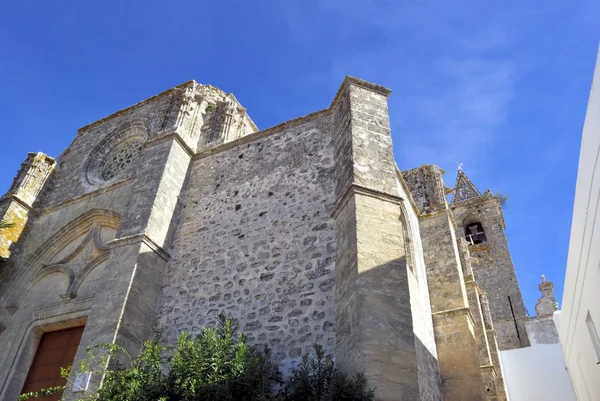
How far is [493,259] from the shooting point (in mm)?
23625

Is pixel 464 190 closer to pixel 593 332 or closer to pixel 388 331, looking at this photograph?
pixel 593 332

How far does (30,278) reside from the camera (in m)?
10.2

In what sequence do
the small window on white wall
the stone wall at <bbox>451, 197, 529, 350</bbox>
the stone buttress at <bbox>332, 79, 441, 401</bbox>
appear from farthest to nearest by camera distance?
the stone wall at <bbox>451, 197, 529, 350</bbox>
the small window on white wall
the stone buttress at <bbox>332, 79, 441, 401</bbox>

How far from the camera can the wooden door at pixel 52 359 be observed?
838 centimetres

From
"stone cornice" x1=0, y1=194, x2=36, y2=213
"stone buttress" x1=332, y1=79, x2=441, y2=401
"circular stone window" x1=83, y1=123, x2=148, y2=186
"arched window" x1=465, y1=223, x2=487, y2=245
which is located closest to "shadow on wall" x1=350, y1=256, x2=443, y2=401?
"stone buttress" x1=332, y1=79, x2=441, y2=401

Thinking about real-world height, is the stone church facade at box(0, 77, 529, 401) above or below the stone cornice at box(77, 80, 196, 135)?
below

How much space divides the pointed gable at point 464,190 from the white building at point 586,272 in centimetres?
1858

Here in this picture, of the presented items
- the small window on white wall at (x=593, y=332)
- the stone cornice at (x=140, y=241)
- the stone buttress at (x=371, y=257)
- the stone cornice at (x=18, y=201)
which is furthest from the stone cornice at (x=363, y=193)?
the stone cornice at (x=18, y=201)

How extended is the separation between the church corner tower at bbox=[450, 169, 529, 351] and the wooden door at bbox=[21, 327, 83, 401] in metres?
16.6

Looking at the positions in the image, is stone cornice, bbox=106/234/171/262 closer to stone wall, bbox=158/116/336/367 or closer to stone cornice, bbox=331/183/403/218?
stone wall, bbox=158/116/336/367

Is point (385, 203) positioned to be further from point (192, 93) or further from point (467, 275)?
point (192, 93)

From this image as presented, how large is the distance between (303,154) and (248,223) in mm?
1479

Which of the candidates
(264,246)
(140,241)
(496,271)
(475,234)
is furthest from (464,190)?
(140,241)

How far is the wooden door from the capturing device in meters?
8.38
